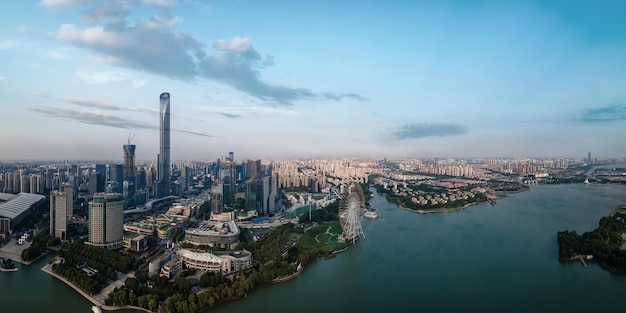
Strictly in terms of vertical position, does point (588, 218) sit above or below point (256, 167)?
below

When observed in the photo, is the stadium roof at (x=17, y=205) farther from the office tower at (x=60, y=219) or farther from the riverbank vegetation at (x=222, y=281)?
the riverbank vegetation at (x=222, y=281)

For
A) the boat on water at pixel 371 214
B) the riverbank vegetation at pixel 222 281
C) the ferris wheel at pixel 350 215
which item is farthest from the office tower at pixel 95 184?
the ferris wheel at pixel 350 215

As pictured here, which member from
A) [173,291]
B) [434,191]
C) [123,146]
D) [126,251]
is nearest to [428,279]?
[173,291]

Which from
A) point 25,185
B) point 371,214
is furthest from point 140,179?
point 371,214

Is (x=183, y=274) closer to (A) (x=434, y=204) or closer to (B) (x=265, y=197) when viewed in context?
(B) (x=265, y=197)

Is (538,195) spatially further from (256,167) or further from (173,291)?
(173,291)

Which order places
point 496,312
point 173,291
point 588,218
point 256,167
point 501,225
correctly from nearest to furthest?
point 496,312 < point 173,291 < point 501,225 < point 588,218 < point 256,167

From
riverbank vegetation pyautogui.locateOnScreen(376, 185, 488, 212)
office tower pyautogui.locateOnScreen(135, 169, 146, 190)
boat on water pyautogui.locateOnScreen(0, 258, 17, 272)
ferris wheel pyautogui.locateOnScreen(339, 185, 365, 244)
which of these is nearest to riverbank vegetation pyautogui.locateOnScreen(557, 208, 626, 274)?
ferris wheel pyautogui.locateOnScreen(339, 185, 365, 244)
